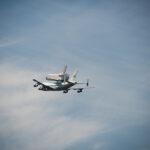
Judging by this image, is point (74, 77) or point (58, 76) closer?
point (58, 76)

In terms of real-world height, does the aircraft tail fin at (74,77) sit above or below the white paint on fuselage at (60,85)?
above

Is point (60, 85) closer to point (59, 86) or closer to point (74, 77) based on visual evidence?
point (59, 86)

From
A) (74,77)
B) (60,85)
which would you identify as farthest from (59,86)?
(74,77)

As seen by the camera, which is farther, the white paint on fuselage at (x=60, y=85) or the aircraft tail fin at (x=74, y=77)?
the aircraft tail fin at (x=74, y=77)

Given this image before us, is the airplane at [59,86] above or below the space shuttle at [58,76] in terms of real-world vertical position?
below

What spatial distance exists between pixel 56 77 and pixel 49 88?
6.04 m

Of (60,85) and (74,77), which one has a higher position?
(74,77)

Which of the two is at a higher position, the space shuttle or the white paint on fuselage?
the space shuttle

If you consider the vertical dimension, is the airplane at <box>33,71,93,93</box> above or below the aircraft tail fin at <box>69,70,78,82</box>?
below

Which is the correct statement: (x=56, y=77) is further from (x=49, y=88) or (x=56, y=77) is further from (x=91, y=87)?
(x=91, y=87)

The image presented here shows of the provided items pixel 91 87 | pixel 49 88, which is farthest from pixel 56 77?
pixel 91 87

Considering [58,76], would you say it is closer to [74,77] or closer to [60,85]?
[60,85]

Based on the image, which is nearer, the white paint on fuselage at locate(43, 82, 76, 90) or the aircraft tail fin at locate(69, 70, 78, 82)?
the white paint on fuselage at locate(43, 82, 76, 90)

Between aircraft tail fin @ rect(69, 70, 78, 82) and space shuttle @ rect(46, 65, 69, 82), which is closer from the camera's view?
space shuttle @ rect(46, 65, 69, 82)
